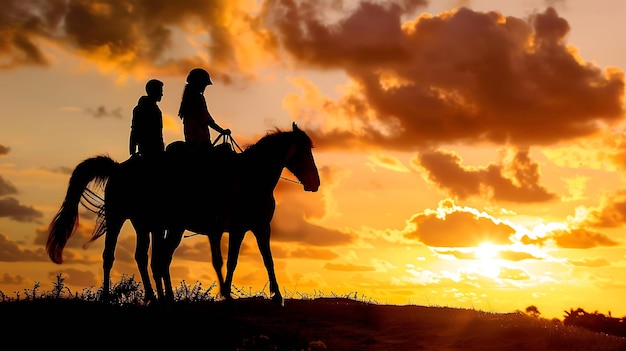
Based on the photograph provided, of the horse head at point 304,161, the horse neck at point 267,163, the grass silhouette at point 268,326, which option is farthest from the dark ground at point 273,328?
the horse head at point 304,161

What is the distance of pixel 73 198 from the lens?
18.3m

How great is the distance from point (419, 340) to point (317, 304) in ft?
13.0

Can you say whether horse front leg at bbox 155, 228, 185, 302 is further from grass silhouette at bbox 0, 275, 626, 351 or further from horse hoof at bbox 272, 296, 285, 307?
horse hoof at bbox 272, 296, 285, 307

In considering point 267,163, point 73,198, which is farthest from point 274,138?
point 73,198

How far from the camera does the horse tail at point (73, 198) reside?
18094mm

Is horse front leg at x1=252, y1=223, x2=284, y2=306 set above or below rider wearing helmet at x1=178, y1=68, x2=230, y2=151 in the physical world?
below

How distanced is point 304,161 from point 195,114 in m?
2.80

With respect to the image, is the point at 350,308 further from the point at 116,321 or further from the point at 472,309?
the point at 116,321

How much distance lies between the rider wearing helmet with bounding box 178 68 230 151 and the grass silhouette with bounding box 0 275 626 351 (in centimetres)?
392

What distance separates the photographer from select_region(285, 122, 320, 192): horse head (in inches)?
690

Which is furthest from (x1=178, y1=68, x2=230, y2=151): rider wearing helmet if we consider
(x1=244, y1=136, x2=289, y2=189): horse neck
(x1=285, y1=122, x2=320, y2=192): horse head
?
(x1=285, y1=122, x2=320, y2=192): horse head

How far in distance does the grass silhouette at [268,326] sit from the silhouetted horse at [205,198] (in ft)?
3.66

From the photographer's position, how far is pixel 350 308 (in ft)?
62.3

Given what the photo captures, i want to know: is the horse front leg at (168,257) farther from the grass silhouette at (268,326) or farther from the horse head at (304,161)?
the horse head at (304,161)
